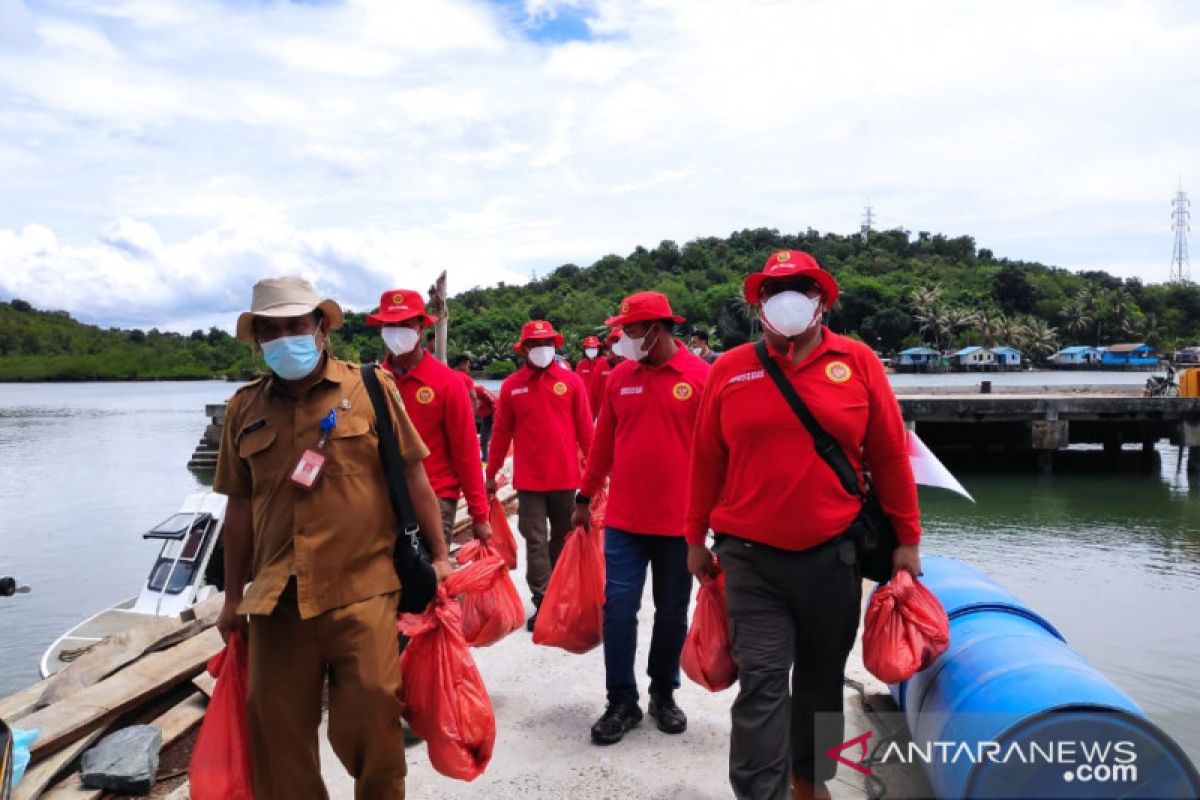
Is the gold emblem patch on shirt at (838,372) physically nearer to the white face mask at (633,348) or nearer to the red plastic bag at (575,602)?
the white face mask at (633,348)

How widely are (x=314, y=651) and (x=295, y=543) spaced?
1.11ft

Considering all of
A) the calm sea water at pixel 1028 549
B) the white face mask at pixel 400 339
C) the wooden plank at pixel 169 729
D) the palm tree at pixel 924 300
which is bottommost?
the calm sea water at pixel 1028 549

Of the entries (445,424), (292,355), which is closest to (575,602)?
(445,424)

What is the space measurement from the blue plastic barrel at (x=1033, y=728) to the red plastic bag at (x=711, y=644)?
2.28 feet

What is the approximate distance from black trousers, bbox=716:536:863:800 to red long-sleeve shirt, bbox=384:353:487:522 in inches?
64.0

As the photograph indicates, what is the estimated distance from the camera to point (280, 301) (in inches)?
108

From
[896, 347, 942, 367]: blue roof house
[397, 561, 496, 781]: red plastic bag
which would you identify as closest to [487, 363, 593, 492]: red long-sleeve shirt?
[397, 561, 496, 781]: red plastic bag

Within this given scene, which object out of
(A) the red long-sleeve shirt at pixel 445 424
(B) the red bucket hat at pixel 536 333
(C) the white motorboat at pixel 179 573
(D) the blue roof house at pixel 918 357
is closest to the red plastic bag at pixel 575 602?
(A) the red long-sleeve shirt at pixel 445 424

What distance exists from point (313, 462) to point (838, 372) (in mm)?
1647

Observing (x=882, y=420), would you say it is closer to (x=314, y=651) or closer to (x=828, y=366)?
(x=828, y=366)

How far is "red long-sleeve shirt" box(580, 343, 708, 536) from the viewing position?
160 inches

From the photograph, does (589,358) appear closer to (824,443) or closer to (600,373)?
(600,373)

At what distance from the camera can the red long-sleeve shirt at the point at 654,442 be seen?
407cm

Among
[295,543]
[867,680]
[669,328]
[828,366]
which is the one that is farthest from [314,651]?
[867,680]
